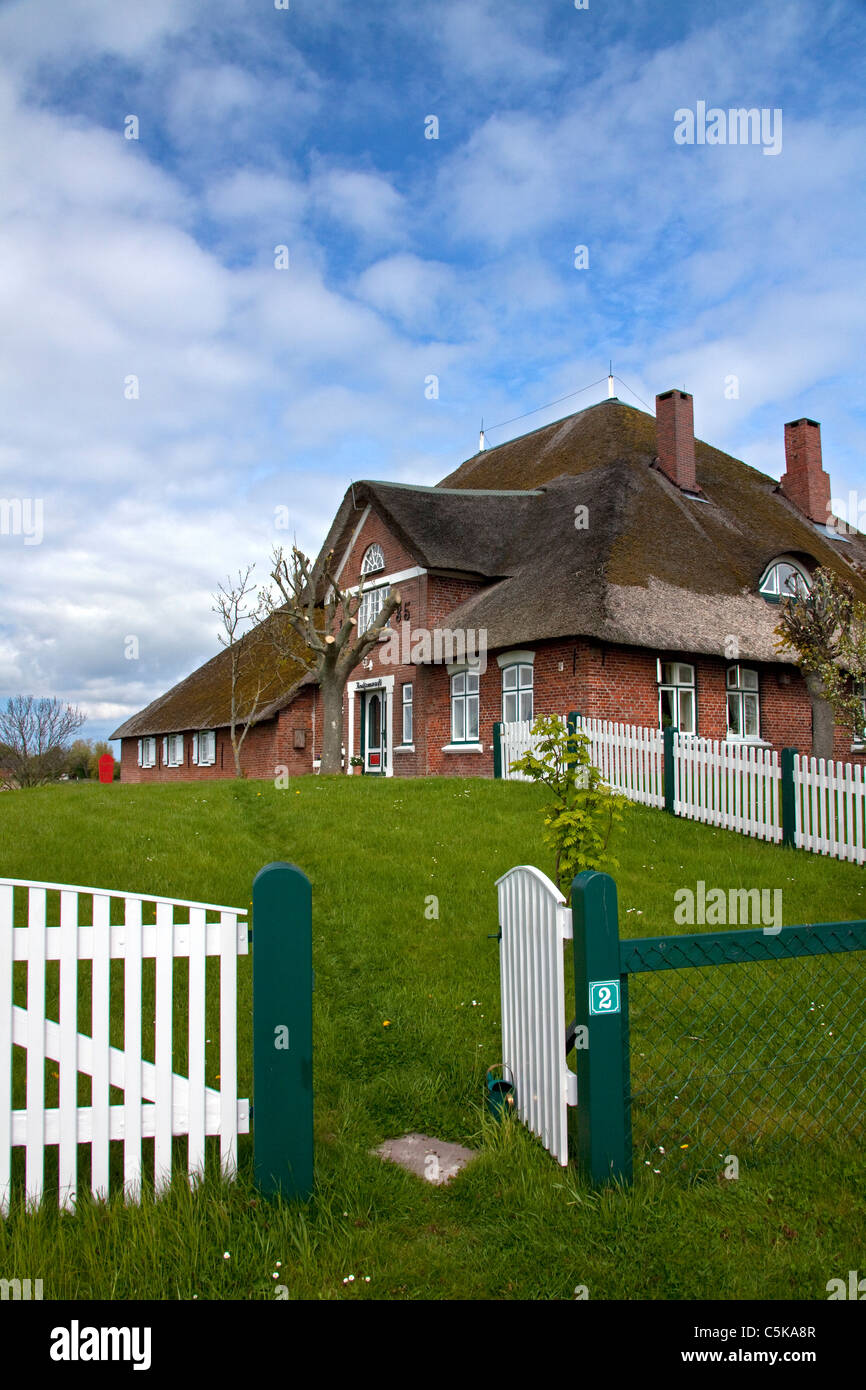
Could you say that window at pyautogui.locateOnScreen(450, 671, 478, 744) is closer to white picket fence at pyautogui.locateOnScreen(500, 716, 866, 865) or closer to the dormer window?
white picket fence at pyautogui.locateOnScreen(500, 716, 866, 865)

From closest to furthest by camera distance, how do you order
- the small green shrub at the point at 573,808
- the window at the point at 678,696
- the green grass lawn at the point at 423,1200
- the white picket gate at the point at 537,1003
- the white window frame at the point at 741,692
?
the green grass lawn at the point at 423,1200, the white picket gate at the point at 537,1003, the small green shrub at the point at 573,808, the window at the point at 678,696, the white window frame at the point at 741,692

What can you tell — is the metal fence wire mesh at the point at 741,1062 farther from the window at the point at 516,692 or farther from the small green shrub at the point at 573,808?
the window at the point at 516,692

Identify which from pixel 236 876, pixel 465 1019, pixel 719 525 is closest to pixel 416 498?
pixel 719 525

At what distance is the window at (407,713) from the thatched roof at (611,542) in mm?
2235

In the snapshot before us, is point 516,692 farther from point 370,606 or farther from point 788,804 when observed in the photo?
point 788,804

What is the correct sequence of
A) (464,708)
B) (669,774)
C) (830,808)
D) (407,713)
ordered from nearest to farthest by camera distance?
(830,808)
(669,774)
(464,708)
(407,713)

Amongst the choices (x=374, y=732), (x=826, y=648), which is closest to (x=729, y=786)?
(x=826, y=648)

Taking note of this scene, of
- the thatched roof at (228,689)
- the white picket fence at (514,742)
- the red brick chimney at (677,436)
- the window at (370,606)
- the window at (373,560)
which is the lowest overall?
the white picket fence at (514,742)

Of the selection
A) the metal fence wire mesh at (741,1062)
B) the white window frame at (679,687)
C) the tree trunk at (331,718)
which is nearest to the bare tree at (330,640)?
the tree trunk at (331,718)

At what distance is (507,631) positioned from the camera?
19.4m

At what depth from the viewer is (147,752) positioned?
128 ft

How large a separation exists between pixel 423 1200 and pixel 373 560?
21.5m

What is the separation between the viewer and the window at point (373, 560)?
24.2m
